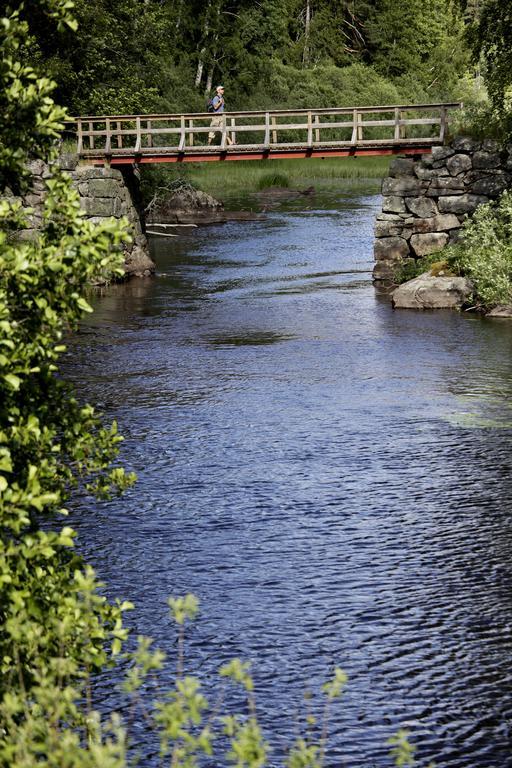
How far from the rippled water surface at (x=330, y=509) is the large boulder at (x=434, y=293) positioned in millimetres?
646

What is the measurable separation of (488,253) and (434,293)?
1.58m

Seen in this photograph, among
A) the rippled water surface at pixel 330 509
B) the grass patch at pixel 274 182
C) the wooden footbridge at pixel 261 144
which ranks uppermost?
the wooden footbridge at pixel 261 144

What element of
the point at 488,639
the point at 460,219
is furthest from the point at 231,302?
the point at 488,639

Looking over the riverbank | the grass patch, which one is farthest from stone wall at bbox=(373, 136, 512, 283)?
the grass patch

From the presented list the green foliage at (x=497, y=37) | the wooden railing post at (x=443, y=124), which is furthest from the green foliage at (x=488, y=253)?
the green foliage at (x=497, y=37)

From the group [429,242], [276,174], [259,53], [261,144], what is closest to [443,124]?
[429,242]

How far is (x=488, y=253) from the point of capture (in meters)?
27.9

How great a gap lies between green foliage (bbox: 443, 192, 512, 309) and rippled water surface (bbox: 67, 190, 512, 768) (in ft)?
2.89

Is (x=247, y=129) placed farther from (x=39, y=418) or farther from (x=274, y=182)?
(x=274, y=182)

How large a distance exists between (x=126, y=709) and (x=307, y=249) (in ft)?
99.7

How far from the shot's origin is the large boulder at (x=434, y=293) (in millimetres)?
28359

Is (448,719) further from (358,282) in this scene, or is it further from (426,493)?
(358,282)

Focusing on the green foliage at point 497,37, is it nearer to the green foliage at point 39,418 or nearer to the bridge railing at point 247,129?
the bridge railing at point 247,129

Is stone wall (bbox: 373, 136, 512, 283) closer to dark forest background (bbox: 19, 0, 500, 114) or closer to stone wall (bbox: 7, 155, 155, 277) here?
dark forest background (bbox: 19, 0, 500, 114)
